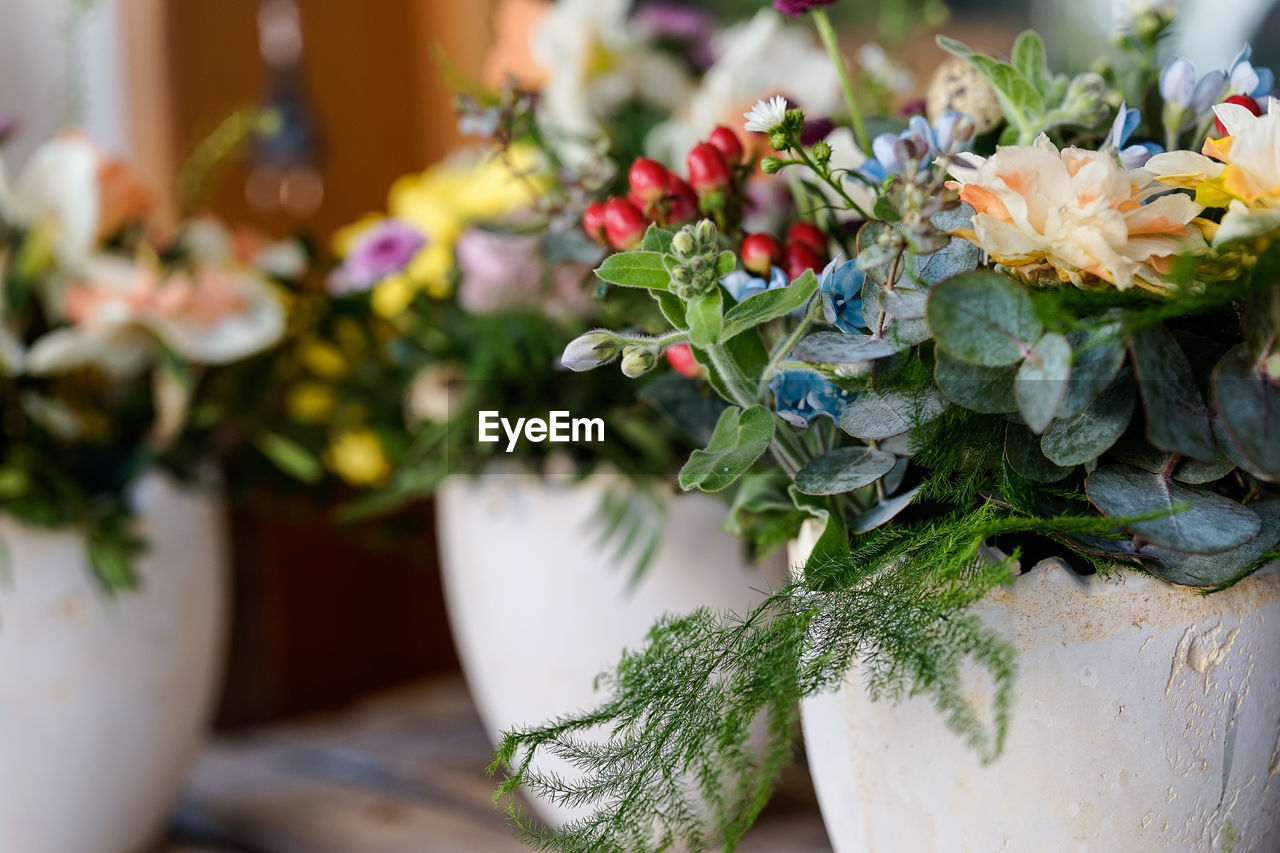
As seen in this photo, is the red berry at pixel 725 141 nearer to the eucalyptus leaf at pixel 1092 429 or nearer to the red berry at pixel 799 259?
the red berry at pixel 799 259

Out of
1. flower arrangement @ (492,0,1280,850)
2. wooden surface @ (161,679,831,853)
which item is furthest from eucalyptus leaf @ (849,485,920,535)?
wooden surface @ (161,679,831,853)

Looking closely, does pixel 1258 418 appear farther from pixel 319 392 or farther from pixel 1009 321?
pixel 319 392

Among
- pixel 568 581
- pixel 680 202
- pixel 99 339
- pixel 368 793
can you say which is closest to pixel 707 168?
pixel 680 202

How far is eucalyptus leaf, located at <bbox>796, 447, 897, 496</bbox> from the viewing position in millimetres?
305

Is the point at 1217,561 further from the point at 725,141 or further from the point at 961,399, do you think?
the point at 725,141

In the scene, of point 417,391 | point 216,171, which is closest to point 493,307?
point 417,391

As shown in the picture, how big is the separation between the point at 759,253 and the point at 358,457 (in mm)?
398

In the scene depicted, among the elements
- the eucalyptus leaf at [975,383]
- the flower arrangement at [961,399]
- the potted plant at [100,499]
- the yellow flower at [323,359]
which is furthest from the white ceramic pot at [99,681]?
the eucalyptus leaf at [975,383]

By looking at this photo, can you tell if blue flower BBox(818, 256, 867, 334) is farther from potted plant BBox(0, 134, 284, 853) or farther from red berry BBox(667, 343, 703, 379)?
potted plant BBox(0, 134, 284, 853)

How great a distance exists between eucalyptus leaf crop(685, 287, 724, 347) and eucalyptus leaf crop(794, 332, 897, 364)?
0.02 m

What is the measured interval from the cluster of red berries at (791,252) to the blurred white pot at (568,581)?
173 millimetres

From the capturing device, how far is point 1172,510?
271 mm

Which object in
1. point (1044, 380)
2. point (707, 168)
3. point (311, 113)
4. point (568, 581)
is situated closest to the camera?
point (1044, 380)

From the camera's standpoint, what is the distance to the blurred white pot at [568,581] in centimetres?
52
